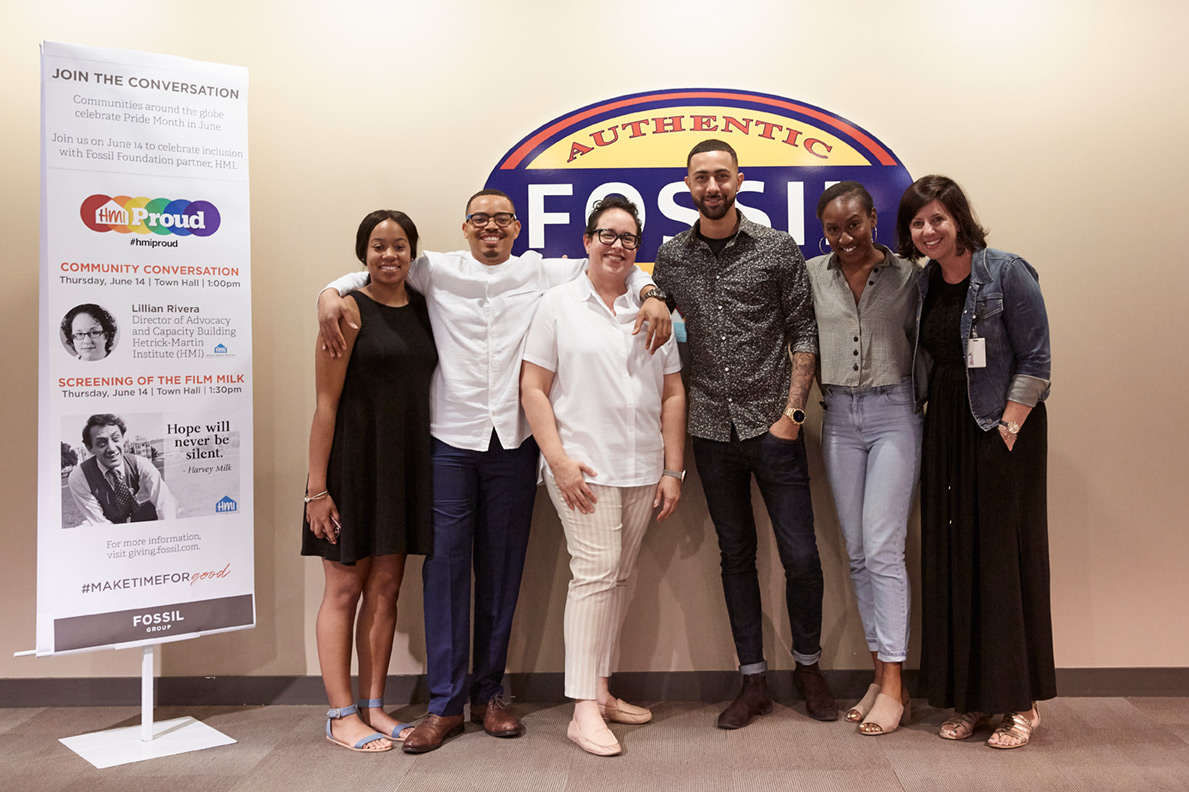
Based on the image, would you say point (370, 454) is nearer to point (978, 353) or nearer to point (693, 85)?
point (693, 85)

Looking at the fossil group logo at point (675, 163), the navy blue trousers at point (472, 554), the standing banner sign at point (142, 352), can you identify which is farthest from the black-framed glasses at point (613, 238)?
the standing banner sign at point (142, 352)

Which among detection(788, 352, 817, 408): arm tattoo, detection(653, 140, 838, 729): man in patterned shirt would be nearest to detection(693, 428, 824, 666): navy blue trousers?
detection(653, 140, 838, 729): man in patterned shirt

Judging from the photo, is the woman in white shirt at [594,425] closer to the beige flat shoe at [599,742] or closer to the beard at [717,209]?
the beige flat shoe at [599,742]

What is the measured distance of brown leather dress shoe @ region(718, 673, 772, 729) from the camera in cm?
286

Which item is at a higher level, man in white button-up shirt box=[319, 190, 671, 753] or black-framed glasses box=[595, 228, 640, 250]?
black-framed glasses box=[595, 228, 640, 250]

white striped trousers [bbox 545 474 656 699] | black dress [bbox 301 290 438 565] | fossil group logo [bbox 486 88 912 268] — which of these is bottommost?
white striped trousers [bbox 545 474 656 699]

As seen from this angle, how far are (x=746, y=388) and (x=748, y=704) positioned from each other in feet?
3.78

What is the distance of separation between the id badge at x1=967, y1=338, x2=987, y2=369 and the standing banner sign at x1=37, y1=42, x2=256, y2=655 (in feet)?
8.31

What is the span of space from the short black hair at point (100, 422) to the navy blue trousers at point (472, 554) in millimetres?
1109

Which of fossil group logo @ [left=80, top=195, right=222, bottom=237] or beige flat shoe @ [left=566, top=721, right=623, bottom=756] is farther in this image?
fossil group logo @ [left=80, top=195, right=222, bottom=237]

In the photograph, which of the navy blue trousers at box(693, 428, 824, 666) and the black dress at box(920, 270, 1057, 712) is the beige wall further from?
the black dress at box(920, 270, 1057, 712)

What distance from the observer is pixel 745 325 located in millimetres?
2781

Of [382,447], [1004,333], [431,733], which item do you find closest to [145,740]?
[431,733]

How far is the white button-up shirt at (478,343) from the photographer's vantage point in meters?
2.78
